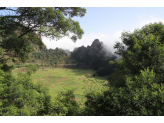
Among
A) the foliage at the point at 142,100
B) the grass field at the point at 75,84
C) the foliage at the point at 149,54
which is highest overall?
the foliage at the point at 149,54

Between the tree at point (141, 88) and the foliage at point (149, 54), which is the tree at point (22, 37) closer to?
the tree at point (141, 88)

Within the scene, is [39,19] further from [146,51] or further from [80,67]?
[80,67]

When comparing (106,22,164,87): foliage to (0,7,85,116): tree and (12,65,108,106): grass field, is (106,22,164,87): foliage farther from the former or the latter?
(0,7,85,116): tree

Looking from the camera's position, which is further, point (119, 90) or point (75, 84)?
point (75, 84)

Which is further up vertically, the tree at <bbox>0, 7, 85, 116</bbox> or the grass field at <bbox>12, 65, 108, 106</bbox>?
the tree at <bbox>0, 7, 85, 116</bbox>

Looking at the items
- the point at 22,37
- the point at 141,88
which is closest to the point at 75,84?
the point at 22,37

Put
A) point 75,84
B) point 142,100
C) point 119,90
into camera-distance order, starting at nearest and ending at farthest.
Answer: point 142,100 → point 119,90 → point 75,84

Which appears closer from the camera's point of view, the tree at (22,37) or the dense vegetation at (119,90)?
the dense vegetation at (119,90)

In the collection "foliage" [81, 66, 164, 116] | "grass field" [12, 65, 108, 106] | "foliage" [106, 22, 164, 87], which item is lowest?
"grass field" [12, 65, 108, 106]

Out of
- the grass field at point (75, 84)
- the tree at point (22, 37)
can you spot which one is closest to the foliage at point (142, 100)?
the grass field at point (75, 84)

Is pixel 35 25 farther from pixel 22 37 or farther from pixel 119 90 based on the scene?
pixel 119 90

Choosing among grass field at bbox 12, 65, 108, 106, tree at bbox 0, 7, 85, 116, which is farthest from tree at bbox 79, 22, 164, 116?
tree at bbox 0, 7, 85, 116

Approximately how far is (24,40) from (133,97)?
27.6ft

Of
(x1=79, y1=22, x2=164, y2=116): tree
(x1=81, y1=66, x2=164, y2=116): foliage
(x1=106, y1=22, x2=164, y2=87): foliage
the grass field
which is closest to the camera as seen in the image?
(x1=81, y1=66, x2=164, y2=116): foliage
